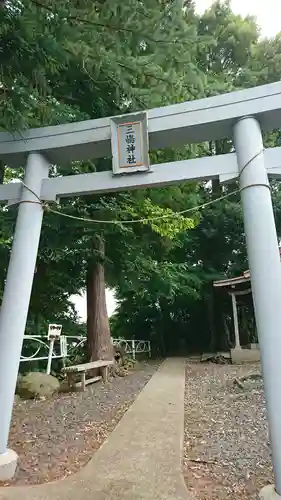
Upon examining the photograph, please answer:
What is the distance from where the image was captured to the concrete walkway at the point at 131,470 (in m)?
2.52

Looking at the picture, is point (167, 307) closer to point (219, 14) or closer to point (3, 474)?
point (219, 14)

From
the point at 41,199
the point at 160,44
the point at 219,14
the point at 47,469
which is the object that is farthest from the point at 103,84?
the point at 219,14

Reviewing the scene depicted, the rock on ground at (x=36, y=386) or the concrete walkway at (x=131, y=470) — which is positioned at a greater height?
the rock on ground at (x=36, y=386)

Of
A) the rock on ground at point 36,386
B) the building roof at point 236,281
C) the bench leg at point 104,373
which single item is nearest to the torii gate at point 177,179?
the rock on ground at point 36,386

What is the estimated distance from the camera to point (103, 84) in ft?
15.3

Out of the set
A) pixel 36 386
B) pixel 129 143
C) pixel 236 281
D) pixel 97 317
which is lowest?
pixel 36 386

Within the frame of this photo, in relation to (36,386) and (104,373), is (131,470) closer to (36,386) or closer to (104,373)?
(36,386)

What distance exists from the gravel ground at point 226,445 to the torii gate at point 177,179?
0.51 metres

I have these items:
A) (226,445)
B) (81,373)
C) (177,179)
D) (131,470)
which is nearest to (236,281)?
(81,373)

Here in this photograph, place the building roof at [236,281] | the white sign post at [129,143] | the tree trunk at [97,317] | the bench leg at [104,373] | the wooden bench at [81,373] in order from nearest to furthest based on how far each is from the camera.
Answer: the white sign post at [129,143], the wooden bench at [81,373], the bench leg at [104,373], the tree trunk at [97,317], the building roof at [236,281]

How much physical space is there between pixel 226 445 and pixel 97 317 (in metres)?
5.33

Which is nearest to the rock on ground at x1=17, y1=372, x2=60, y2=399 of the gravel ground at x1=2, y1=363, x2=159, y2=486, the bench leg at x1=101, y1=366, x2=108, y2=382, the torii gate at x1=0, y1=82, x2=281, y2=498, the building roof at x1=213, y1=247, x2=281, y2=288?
the gravel ground at x1=2, y1=363, x2=159, y2=486

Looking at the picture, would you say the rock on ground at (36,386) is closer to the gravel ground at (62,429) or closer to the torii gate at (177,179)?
the gravel ground at (62,429)

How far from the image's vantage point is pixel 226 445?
3717 mm
